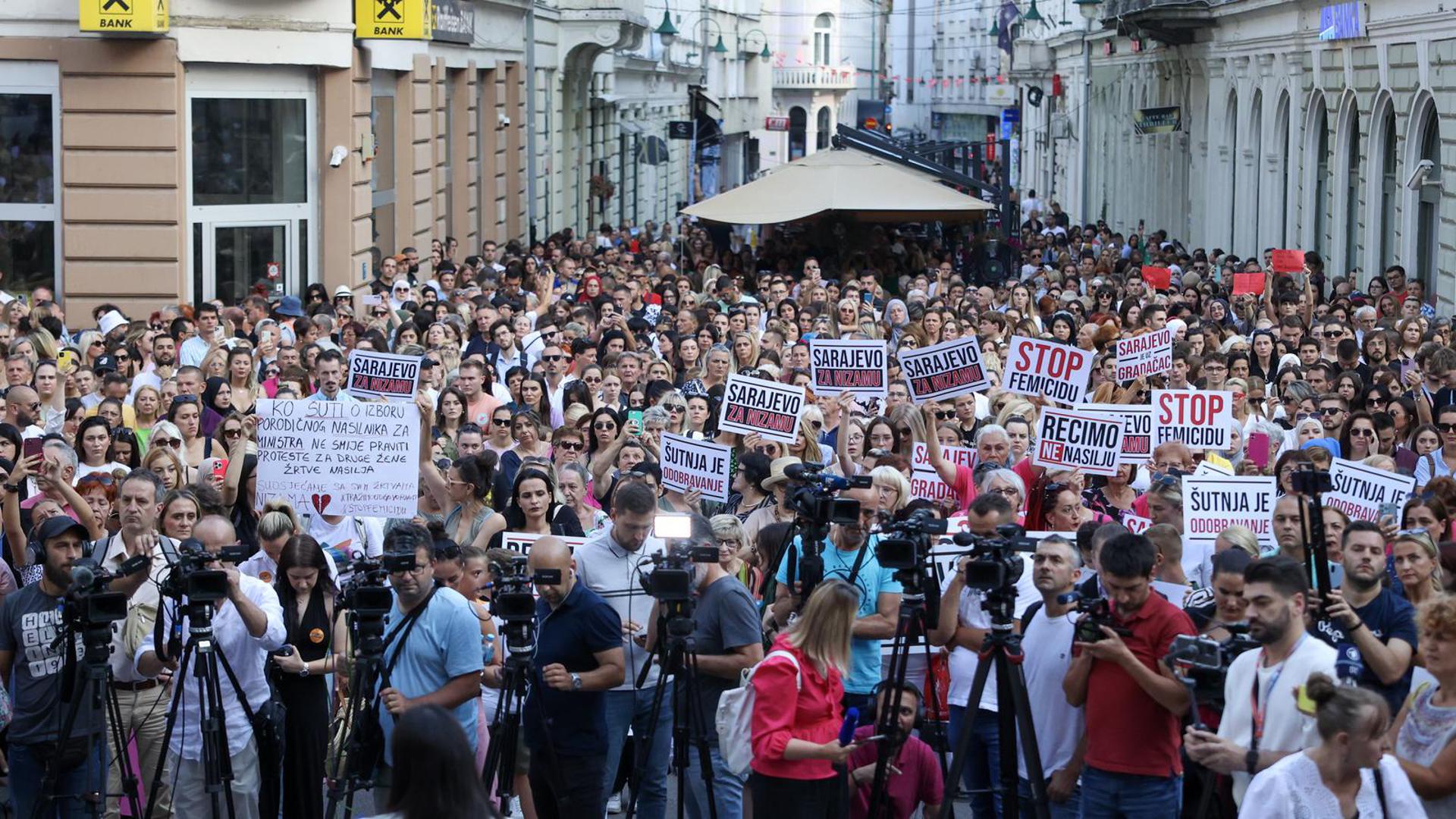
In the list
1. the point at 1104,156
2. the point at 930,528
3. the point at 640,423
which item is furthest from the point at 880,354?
the point at 1104,156

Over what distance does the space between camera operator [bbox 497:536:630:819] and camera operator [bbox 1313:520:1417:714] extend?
2.72 metres

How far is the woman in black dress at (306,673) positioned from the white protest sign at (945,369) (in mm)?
5036

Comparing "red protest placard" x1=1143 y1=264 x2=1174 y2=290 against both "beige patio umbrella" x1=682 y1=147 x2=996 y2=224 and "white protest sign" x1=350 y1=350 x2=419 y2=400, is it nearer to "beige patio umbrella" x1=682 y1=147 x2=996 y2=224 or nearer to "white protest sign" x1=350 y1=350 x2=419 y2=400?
"beige patio umbrella" x1=682 y1=147 x2=996 y2=224

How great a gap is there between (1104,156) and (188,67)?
40144 millimetres

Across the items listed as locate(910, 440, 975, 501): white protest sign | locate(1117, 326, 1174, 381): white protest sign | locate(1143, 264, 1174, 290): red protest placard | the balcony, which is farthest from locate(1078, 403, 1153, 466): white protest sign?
the balcony

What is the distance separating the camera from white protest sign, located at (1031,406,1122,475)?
37.3 ft

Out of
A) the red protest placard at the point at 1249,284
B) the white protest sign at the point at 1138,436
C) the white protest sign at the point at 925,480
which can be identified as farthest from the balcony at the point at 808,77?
the white protest sign at the point at 925,480

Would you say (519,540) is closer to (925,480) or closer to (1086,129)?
(925,480)

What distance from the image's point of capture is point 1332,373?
52.4 feet

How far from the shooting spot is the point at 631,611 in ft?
29.7

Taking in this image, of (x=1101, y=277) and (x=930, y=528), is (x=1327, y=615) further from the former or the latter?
(x=1101, y=277)

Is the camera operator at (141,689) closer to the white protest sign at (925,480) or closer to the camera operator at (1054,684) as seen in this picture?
the camera operator at (1054,684)

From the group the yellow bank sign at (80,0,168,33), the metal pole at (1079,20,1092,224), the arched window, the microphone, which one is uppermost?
the arched window

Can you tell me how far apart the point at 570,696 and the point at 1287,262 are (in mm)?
16735
